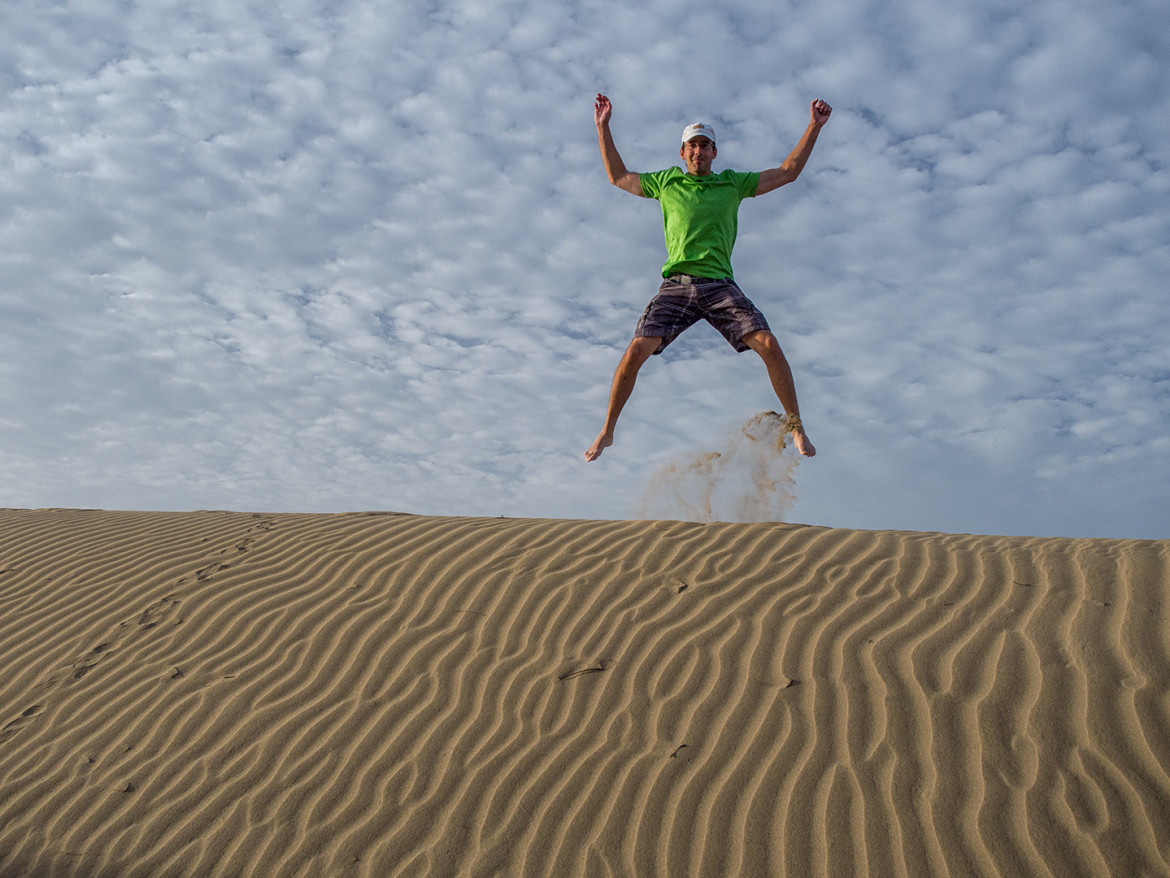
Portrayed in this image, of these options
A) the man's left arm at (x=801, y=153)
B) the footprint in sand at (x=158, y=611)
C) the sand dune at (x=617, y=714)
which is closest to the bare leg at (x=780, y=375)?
the sand dune at (x=617, y=714)

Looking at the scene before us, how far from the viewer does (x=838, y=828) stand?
313 centimetres

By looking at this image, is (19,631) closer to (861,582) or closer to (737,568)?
(737,568)

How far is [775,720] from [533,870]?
1271 mm

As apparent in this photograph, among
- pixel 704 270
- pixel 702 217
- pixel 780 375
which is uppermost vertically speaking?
pixel 702 217

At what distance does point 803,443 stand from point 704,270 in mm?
1397

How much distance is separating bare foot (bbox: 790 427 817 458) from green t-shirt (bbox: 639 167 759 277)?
122 centimetres

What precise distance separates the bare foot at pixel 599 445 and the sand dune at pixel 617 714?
1.98 feet

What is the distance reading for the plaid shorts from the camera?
5.52 meters

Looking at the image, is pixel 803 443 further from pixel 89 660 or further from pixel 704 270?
pixel 89 660

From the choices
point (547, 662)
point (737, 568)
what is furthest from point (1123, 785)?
point (547, 662)

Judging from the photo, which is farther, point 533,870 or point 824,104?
point 824,104

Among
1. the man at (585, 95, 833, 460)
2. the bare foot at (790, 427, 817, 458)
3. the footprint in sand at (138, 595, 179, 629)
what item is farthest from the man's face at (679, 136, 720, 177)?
the footprint in sand at (138, 595, 179, 629)

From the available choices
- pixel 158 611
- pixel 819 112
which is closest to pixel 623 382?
pixel 819 112

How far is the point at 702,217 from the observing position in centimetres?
565
